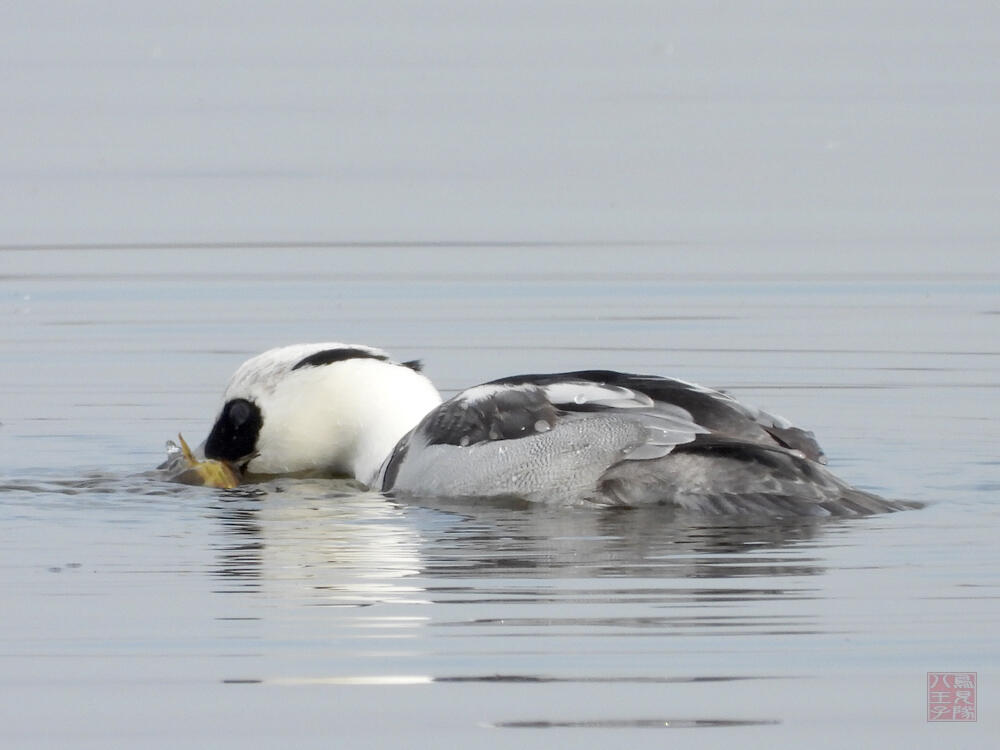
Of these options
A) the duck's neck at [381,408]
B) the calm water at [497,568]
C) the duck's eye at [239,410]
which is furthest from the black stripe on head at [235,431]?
the duck's neck at [381,408]

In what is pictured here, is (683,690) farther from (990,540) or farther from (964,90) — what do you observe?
(964,90)

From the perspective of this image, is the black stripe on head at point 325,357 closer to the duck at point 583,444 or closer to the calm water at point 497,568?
the duck at point 583,444

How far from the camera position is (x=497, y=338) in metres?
14.9

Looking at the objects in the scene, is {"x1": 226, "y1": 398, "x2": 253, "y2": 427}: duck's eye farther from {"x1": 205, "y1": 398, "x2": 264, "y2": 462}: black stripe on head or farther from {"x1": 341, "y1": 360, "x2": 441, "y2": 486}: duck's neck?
{"x1": 341, "y1": 360, "x2": 441, "y2": 486}: duck's neck

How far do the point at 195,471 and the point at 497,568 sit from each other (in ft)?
9.15

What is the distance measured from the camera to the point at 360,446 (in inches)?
465

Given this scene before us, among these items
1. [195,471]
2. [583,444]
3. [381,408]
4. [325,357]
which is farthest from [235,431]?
[583,444]

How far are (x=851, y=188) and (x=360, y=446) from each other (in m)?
8.61

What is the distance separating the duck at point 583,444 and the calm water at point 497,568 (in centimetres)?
17

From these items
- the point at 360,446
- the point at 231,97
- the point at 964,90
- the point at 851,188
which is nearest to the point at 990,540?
the point at 360,446

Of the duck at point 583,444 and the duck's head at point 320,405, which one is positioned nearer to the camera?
the duck at point 583,444

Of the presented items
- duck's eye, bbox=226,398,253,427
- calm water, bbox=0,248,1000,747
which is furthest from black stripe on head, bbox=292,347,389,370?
calm water, bbox=0,248,1000,747

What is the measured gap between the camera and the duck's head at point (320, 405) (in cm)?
1173

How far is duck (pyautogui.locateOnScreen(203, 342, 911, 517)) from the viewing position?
9.90 m
